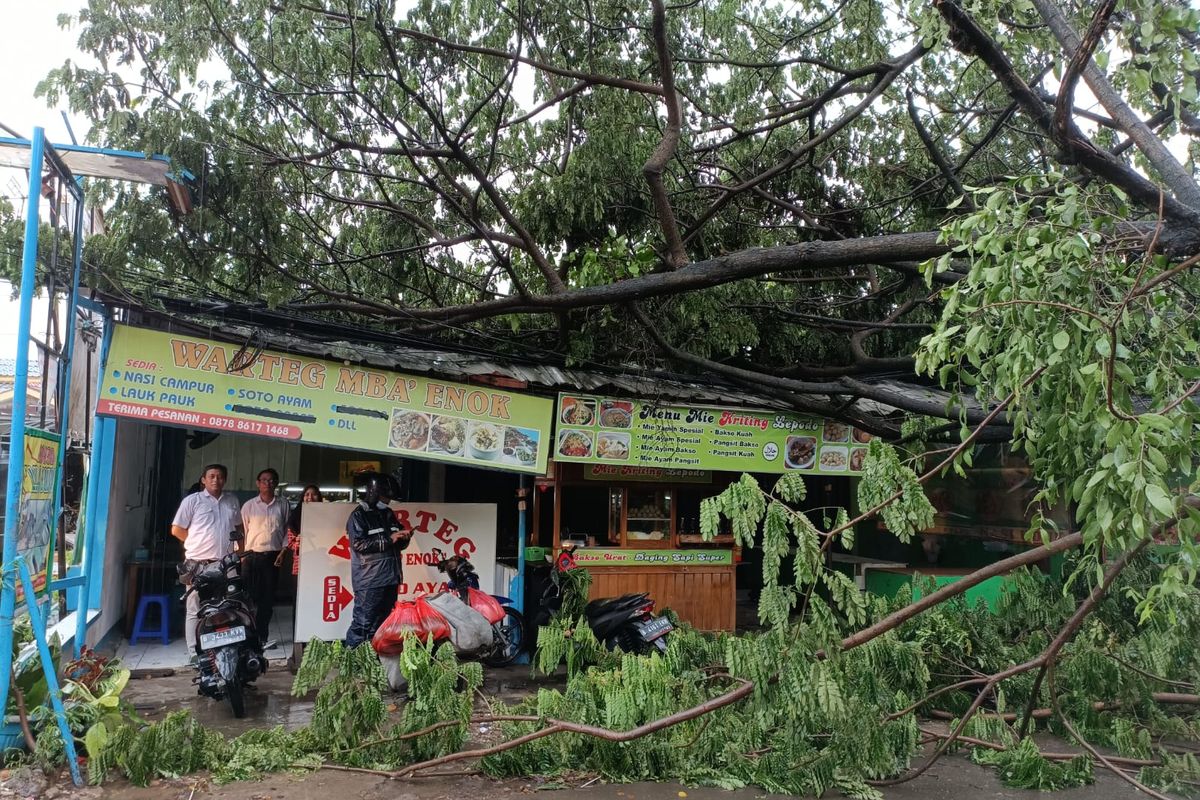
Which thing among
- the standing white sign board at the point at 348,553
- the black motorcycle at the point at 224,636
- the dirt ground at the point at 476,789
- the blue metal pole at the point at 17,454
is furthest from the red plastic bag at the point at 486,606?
the blue metal pole at the point at 17,454

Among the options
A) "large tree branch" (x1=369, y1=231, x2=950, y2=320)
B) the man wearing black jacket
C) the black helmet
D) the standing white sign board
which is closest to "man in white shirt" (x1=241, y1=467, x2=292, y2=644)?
the standing white sign board

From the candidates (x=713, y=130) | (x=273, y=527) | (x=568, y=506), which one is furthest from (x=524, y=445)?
(x=713, y=130)

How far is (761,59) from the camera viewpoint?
29.4 feet

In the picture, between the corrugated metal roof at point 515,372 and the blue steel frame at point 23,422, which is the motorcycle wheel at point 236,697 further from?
the corrugated metal roof at point 515,372

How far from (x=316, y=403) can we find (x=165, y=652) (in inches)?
121

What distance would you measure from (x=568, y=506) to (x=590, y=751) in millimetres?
4484

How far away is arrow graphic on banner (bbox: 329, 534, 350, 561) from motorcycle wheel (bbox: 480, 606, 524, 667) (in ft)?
5.20

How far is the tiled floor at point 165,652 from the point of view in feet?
24.7

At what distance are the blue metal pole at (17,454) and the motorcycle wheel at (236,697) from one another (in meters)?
1.56

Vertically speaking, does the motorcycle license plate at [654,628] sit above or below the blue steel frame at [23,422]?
below

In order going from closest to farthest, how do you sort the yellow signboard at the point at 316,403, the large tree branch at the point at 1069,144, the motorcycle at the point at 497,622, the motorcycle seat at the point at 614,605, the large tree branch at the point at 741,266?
the large tree branch at the point at 1069,144
the large tree branch at the point at 741,266
the yellow signboard at the point at 316,403
the motorcycle seat at the point at 614,605
the motorcycle at the point at 497,622

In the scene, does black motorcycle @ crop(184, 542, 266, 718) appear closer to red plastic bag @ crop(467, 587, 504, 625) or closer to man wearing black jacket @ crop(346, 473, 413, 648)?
man wearing black jacket @ crop(346, 473, 413, 648)

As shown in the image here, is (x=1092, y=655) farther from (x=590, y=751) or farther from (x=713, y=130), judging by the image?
(x=713, y=130)

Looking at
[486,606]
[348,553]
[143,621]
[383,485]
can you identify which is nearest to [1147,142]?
[486,606]
